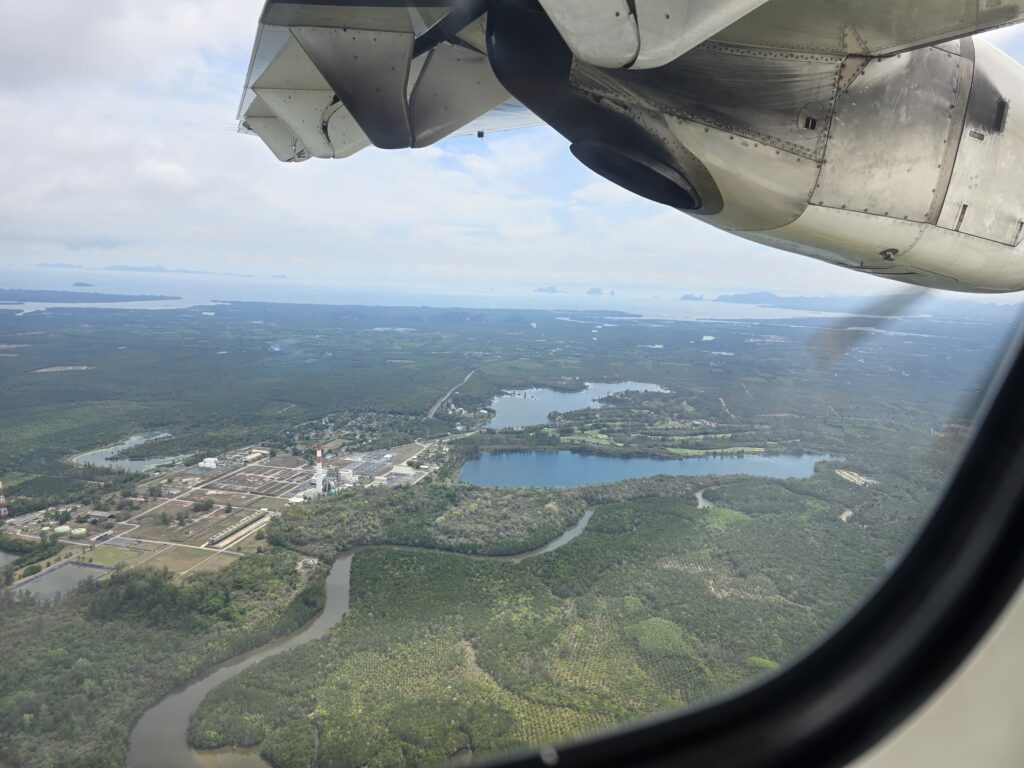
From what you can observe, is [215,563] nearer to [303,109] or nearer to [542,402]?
[303,109]

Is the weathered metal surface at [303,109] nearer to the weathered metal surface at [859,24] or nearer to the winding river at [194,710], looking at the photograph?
the weathered metal surface at [859,24]

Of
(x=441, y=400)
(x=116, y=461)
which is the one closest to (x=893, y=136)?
(x=116, y=461)

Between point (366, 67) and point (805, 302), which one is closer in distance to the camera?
point (366, 67)

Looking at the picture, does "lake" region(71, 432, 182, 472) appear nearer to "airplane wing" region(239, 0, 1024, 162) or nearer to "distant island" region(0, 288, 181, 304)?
"airplane wing" region(239, 0, 1024, 162)

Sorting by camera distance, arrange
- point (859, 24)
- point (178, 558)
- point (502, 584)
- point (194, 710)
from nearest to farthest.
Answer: point (859, 24) < point (194, 710) < point (502, 584) < point (178, 558)

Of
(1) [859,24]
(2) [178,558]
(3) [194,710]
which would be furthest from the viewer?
(2) [178,558]
